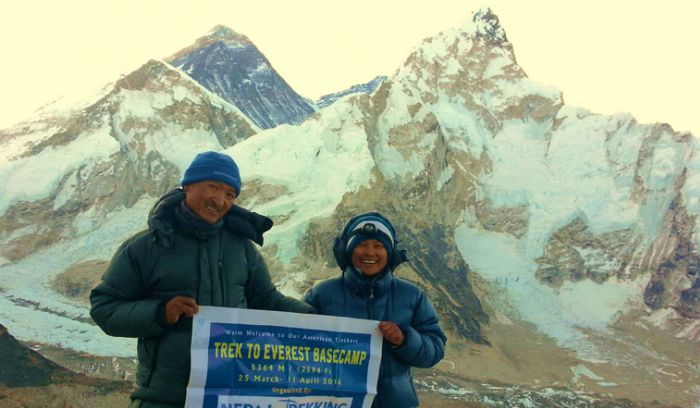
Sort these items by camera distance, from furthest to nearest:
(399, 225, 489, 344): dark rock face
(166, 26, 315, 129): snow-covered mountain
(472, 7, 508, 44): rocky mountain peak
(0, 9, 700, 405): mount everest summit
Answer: (166, 26, 315, 129): snow-covered mountain
(472, 7, 508, 44): rocky mountain peak
(399, 225, 489, 344): dark rock face
(0, 9, 700, 405): mount everest summit

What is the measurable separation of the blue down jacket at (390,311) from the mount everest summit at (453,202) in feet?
150

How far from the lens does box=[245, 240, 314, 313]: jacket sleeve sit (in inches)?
181

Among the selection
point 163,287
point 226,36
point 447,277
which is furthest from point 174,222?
point 226,36

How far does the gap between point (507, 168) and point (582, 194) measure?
11.5 meters

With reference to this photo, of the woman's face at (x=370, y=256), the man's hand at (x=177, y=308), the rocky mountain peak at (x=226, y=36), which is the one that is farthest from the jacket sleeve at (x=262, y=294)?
the rocky mountain peak at (x=226, y=36)

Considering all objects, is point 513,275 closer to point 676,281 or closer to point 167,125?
point 676,281

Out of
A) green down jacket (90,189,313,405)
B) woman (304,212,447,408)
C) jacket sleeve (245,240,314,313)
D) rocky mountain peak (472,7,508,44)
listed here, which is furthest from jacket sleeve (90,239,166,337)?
rocky mountain peak (472,7,508,44)

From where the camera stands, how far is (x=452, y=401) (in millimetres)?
45500

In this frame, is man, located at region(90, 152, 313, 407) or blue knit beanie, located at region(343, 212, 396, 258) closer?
man, located at region(90, 152, 313, 407)

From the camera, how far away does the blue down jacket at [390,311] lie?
4781mm

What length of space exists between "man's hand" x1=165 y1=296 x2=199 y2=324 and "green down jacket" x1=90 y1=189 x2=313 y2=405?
0.15 feet

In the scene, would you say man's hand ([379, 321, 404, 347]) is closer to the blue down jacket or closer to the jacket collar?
the blue down jacket

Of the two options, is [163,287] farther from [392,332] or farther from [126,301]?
[392,332]

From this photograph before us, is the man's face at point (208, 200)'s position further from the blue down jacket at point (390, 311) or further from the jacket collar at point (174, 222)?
the blue down jacket at point (390, 311)
